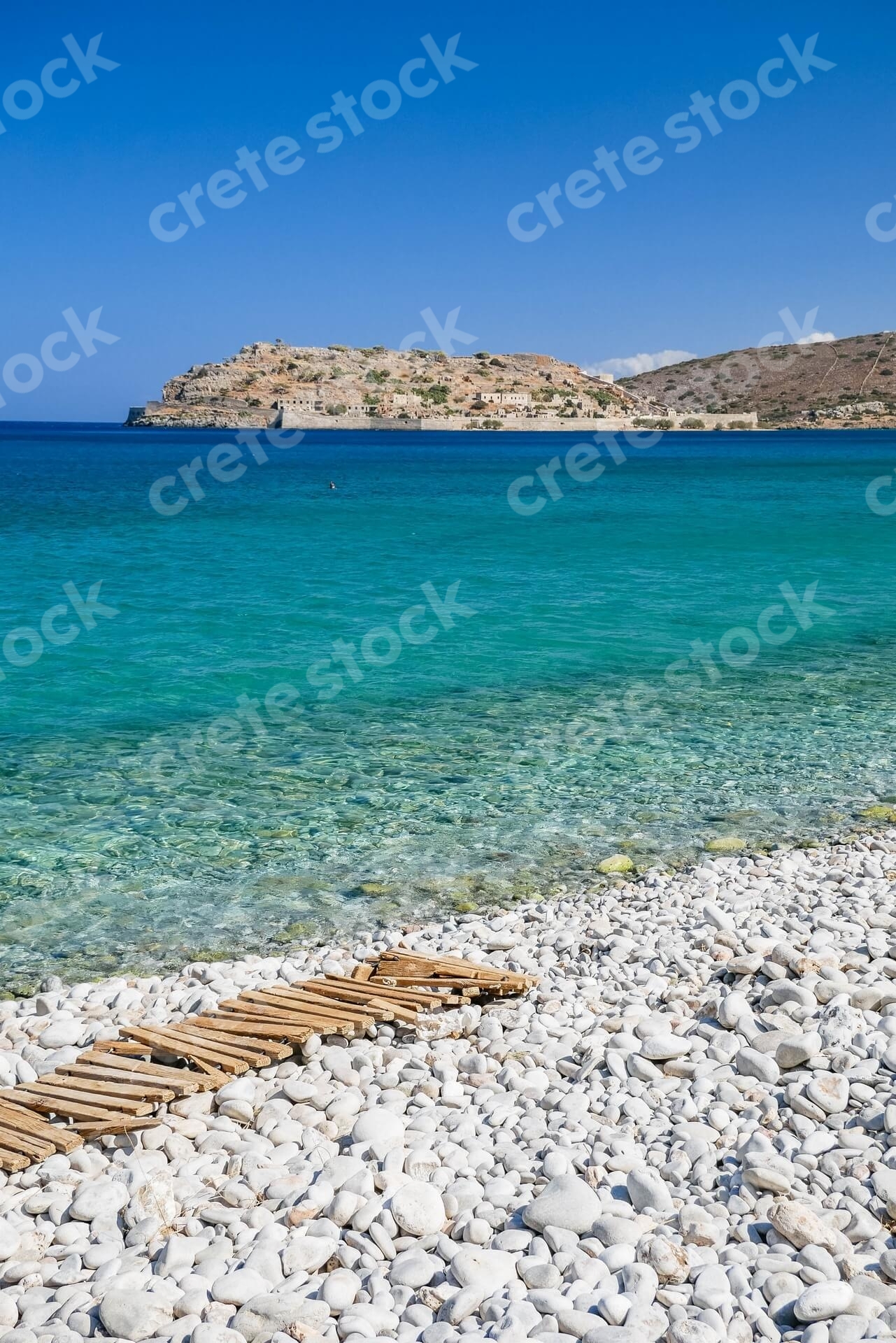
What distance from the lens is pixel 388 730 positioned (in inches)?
522

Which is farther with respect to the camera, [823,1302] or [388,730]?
[388,730]

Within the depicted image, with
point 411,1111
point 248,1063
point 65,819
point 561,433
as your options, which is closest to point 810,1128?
point 411,1111

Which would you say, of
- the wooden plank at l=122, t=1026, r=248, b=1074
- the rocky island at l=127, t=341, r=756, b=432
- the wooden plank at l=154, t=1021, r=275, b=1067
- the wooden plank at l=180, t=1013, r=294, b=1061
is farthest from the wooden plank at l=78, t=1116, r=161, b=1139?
the rocky island at l=127, t=341, r=756, b=432

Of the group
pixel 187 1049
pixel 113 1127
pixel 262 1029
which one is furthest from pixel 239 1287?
pixel 262 1029

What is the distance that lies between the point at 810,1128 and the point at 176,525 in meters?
37.2

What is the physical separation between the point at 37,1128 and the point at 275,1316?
1.85 m

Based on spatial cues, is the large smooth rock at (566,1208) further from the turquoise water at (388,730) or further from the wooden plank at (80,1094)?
the turquoise water at (388,730)

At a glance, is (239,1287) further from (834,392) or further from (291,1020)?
(834,392)

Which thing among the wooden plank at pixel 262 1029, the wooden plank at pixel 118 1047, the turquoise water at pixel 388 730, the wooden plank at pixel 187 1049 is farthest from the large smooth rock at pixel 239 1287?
the turquoise water at pixel 388 730

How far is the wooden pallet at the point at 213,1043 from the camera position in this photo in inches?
204

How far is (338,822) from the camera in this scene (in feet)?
33.2

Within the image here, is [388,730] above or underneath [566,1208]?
above

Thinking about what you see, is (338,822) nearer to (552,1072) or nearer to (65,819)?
(65,819)

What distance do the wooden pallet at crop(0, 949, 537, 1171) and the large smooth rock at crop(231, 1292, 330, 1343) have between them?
1.49 meters
